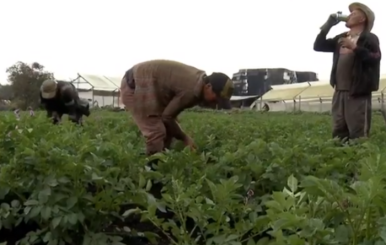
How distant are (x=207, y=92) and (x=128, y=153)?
68.0 inches

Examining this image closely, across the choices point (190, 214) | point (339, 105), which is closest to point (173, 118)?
point (339, 105)

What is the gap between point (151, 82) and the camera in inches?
189

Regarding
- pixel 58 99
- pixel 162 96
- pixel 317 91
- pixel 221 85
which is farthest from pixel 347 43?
pixel 317 91

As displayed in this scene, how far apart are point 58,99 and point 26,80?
3653cm

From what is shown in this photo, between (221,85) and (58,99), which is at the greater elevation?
(221,85)

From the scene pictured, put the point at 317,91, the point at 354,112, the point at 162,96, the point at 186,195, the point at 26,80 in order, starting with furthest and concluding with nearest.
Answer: the point at 317,91
the point at 26,80
the point at 354,112
the point at 162,96
the point at 186,195

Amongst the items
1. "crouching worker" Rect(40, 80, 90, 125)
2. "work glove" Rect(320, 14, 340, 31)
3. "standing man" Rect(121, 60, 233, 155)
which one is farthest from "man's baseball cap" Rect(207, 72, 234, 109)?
"crouching worker" Rect(40, 80, 90, 125)

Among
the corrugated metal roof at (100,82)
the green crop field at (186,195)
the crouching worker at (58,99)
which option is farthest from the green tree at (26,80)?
the green crop field at (186,195)

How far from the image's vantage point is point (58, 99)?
23.3ft

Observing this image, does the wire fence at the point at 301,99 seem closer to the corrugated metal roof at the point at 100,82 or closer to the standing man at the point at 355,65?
the corrugated metal roof at the point at 100,82

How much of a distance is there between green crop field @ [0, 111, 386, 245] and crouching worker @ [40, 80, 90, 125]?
335 centimetres

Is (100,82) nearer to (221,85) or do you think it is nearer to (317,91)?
(317,91)

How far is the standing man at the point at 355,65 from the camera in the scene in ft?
17.5

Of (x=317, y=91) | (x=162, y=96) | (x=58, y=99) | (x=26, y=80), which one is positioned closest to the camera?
(x=162, y=96)
